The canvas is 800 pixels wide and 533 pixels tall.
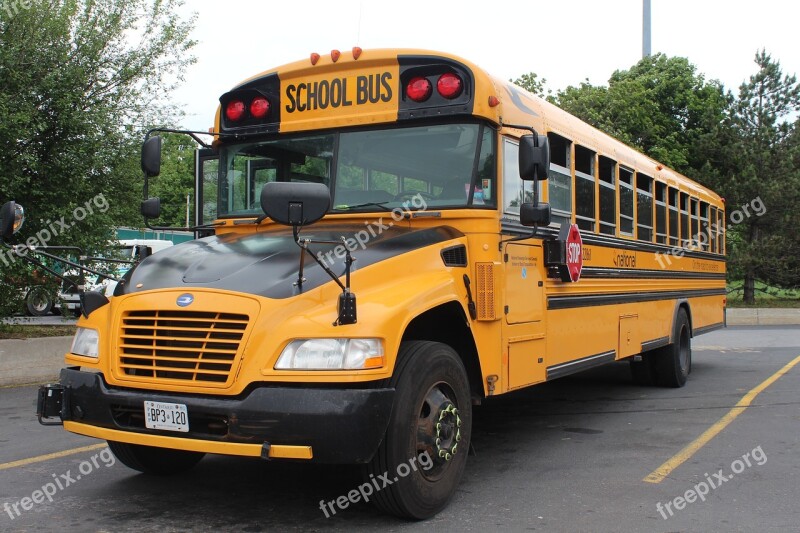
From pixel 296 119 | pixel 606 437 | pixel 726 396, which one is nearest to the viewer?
pixel 296 119

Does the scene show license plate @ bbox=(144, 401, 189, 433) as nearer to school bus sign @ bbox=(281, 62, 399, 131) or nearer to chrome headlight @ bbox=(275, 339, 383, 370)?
chrome headlight @ bbox=(275, 339, 383, 370)

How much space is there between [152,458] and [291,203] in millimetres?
2205

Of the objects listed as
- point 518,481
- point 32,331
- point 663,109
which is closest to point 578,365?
point 518,481

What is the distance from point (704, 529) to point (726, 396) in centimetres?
501

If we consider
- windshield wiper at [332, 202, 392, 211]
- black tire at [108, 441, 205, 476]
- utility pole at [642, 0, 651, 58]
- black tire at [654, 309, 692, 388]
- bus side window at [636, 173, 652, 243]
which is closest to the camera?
black tire at [108, 441, 205, 476]

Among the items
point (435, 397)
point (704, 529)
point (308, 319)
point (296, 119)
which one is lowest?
point (704, 529)

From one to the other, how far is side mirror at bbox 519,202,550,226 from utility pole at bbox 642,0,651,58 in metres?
34.5

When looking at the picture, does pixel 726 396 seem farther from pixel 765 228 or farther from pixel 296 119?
pixel 765 228

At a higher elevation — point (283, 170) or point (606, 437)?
point (283, 170)

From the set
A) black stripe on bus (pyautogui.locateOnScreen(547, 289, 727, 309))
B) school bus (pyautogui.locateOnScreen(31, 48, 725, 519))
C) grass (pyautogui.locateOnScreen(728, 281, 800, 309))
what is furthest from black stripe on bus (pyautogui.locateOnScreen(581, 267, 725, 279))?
grass (pyautogui.locateOnScreen(728, 281, 800, 309))

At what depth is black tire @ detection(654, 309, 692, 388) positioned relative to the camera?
30.0ft

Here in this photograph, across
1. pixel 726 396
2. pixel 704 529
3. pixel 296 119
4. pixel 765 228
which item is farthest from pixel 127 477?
pixel 765 228

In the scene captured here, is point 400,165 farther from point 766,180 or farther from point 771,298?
point 771,298

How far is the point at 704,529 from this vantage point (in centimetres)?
412
